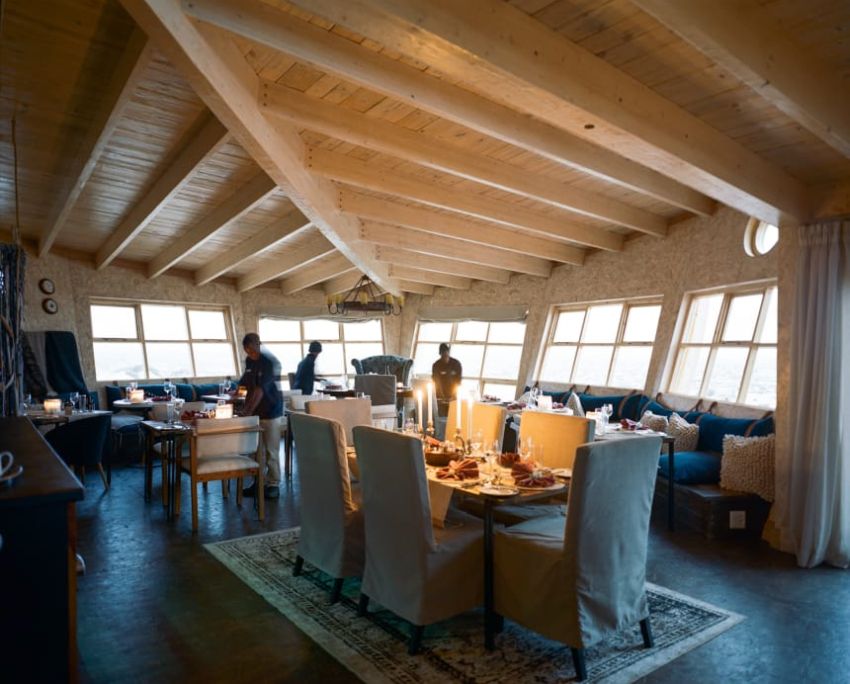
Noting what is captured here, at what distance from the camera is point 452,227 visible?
6723 mm

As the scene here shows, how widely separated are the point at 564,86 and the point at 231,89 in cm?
182

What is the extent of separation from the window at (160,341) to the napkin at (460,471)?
718cm

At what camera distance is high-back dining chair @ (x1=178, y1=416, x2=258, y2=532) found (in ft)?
14.9

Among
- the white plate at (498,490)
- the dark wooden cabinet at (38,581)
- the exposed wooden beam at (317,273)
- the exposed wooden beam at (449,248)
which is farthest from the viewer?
the exposed wooden beam at (317,273)

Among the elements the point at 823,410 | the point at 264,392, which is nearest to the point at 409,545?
the point at 264,392

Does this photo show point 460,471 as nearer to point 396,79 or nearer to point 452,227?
point 396,79

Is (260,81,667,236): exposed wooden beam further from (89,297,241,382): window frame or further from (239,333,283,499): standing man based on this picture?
(89,297,241,382): window frame

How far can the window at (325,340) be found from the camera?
1073cm

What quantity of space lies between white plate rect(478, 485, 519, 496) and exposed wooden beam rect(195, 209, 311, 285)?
14.0ft

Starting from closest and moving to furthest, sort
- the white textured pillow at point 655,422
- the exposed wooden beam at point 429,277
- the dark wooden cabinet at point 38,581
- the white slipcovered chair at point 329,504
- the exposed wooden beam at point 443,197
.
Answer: the dark wooden cabinet at point 38,581, the white slipcovered chair at point 329,504, the exposed wooden beam at point 443,197, the white textured pillow at point 655,422, the exposed wooden beam at point 429,277

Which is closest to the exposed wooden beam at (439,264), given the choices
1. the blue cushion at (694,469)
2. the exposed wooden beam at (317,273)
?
the exposed wooden beam at (317,273)

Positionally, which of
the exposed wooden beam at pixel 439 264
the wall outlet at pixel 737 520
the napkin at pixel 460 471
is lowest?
the wall outlet at pixel 737 520

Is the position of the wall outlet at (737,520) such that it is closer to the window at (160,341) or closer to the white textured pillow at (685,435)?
the white textured pillow at (685,435)

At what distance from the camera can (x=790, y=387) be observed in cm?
432
